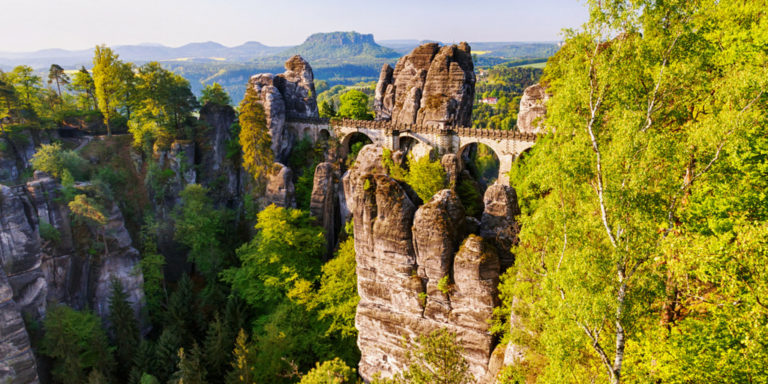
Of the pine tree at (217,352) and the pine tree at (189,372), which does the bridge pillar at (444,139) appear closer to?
the pine tree at (217,352)

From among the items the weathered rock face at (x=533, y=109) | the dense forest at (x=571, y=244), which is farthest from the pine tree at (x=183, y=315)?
the weathered rock face at (x=533, y=109)

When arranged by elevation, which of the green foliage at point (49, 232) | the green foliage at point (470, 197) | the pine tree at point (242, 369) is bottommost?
the pine tree at point (242, 369)

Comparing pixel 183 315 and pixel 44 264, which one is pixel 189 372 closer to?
pixel 183 315

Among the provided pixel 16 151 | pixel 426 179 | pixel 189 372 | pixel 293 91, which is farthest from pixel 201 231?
pixel 426 179

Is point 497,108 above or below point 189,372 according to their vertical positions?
above

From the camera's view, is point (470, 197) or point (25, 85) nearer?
point (470, 197)

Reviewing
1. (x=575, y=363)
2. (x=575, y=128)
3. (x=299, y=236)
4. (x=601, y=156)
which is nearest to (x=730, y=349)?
(x=575, y=363)
